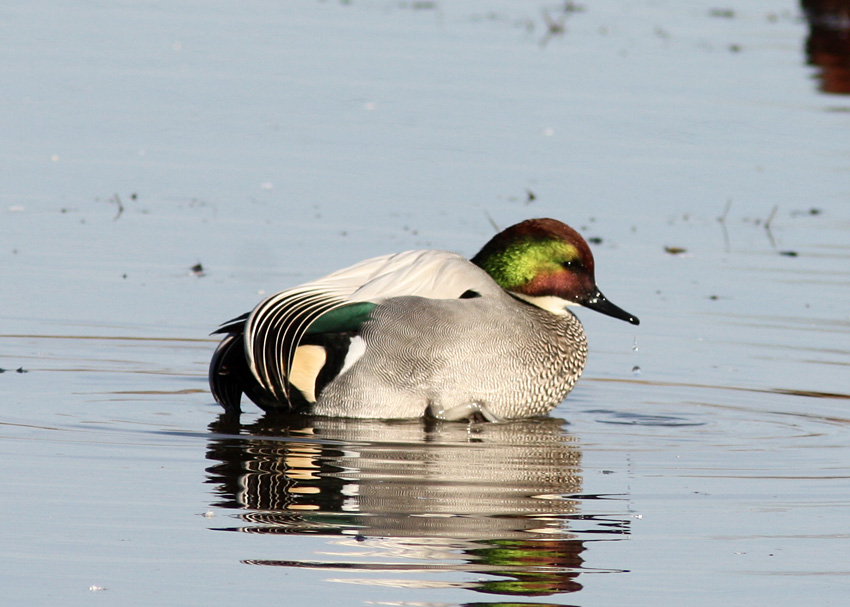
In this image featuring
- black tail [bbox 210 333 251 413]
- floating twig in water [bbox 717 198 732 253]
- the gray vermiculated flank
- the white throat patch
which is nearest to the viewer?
the gray vermiculated flank

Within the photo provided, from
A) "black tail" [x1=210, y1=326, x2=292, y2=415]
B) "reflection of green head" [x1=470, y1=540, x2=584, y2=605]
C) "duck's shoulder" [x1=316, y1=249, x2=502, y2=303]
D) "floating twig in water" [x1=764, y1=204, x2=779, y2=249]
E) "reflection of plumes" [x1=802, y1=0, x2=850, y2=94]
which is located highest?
"reflection of plumes" [x1=802, y1=0, x2=850, y2=94]

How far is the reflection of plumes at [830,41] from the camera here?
60.1 ft

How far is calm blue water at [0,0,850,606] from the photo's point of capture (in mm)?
5383

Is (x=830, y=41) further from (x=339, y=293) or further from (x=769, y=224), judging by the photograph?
(x=339, y=293)

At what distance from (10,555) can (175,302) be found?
4328 millimetres

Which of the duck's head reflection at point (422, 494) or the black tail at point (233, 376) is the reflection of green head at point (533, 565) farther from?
the black tail at point (233, 376)

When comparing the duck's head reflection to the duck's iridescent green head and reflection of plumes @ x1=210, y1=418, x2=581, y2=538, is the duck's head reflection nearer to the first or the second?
reflection of plumes @ x1=210, y1=418, x2=581, y2=538

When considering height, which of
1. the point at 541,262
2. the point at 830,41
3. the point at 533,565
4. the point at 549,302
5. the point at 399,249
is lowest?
the point at 533,565

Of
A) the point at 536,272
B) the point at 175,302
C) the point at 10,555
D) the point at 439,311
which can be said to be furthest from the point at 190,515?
the point at 175,302

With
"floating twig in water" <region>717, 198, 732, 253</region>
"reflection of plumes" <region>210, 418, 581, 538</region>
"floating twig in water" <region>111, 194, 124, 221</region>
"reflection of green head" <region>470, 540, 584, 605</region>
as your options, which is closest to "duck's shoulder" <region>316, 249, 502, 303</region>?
"reflection of plumes" <region>210, 418, 581, 538</region>

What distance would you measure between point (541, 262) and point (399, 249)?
8.03 feet

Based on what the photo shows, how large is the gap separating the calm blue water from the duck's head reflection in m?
0.02

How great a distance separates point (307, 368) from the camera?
Answer: 291 inches

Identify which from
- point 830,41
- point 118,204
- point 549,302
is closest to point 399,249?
point 118,204
